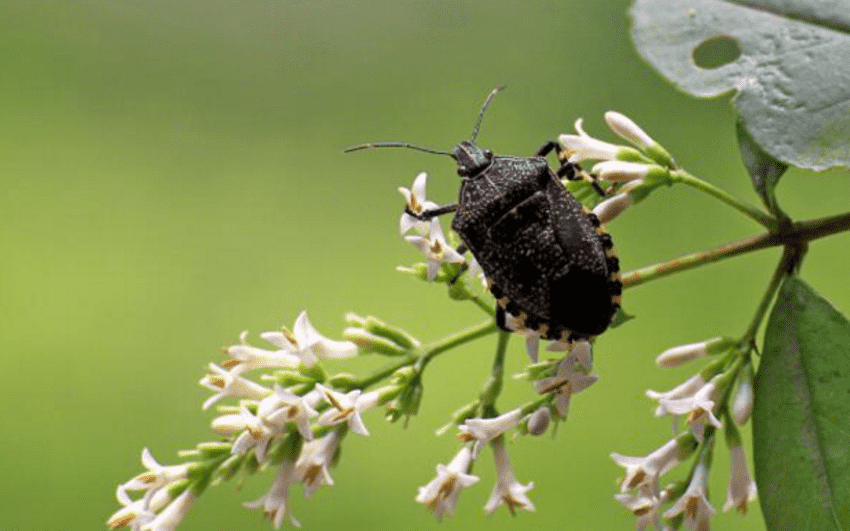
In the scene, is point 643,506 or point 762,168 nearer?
point 643,506

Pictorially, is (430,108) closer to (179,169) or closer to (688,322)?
(179,169)

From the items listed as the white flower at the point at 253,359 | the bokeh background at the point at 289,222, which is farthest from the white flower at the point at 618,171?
the bokeh background at the point at 289,222

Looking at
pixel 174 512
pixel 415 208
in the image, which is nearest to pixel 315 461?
pixel 174 512

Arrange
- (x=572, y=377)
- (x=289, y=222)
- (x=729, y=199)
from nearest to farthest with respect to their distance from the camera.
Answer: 1. (x=572, y=377)
2. (x=729, y=199)
3. (x=289, y=222)

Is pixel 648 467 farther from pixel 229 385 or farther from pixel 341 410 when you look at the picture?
pixel 229 385

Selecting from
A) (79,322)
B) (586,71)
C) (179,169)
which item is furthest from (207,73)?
(586,71)
